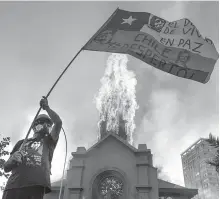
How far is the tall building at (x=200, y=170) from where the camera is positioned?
8988cm

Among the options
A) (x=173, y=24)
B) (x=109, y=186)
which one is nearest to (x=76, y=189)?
(x=109, y=186)

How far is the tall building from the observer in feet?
295

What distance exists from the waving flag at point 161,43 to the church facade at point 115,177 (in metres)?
16.0

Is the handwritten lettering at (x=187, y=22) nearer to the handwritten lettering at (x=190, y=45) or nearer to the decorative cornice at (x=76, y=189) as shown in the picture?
the handwritten lettering at (x=190, y=45)

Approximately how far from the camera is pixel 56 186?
71.2 feet

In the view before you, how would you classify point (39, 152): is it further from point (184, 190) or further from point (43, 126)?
point (184, 190)

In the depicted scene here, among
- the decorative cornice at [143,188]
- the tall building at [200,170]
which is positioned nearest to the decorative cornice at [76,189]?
the decorative cornice at [143,188]

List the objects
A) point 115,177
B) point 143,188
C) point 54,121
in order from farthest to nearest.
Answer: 1. point 115,177
2. point 143,188
3. point 54,121

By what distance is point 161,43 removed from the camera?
6.90 meters

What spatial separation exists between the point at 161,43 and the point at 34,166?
5.18m

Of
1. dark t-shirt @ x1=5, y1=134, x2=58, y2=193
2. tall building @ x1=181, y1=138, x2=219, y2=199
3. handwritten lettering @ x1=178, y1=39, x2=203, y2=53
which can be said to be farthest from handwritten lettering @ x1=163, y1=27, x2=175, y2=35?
tall building @ x1=181, y1=138, x2=219, y2=199

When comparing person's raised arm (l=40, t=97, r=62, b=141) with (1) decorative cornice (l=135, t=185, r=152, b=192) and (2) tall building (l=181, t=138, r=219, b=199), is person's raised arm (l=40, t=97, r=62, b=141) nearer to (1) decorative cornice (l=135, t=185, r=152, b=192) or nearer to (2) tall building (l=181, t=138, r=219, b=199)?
(1) decorative cornice (l=135, t=185, r=152, b=192)

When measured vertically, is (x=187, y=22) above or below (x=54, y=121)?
above

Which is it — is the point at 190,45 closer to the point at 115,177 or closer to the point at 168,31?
the point at 168,31
